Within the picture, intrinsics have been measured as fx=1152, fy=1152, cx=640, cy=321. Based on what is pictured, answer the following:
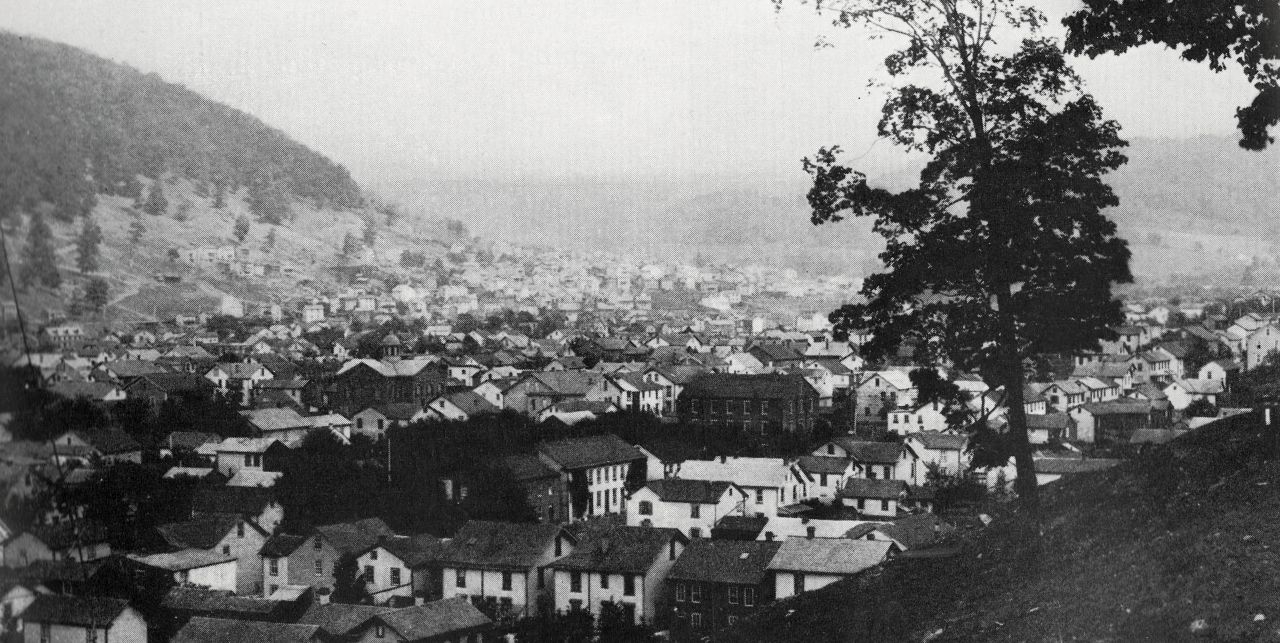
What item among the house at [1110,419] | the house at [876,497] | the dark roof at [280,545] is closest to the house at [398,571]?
the dark roof at [280,545]

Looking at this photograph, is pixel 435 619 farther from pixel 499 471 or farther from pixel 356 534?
pixel 499 471

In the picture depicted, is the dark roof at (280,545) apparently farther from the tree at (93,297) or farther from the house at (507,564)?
the tree at (93,297)

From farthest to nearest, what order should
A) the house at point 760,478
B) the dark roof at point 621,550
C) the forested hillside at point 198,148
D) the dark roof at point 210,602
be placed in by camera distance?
1. the forested hillside at point 198,148
2. the house at point 760,478
3. the dark roof at point 621,550
4. the dark roof at point 210,602

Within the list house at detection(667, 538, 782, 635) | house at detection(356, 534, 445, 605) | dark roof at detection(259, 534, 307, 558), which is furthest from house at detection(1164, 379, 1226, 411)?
dark roof at detection(259, 534, 307, 558)

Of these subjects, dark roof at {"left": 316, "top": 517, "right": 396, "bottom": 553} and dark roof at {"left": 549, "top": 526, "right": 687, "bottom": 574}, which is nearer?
dark roof at {"left": 549, "top": 526, "right": 687, "bottom": 574}

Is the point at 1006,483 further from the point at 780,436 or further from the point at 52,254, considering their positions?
the point at 52,254

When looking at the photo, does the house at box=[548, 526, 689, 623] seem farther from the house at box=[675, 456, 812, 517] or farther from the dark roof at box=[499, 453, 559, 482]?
the dark roof at box=[499, 453, 559, 482]
